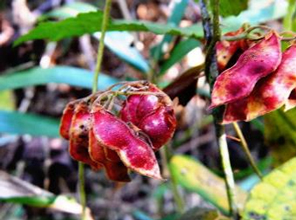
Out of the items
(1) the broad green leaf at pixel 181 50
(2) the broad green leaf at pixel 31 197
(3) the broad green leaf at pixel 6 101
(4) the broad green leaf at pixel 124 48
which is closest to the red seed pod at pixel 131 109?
(2) the broad green leaf at pixel 31 197

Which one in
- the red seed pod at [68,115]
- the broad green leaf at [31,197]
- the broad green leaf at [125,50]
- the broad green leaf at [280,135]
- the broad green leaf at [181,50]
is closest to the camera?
the red seed pod at [68,115]

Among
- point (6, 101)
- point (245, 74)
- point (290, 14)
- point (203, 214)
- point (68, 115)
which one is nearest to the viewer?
point (245, 74)

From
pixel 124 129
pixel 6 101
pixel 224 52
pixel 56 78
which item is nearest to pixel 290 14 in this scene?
pixel 224 52

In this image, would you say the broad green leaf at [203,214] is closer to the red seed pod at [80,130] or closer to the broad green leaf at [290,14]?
the red seed pod at [80,130]

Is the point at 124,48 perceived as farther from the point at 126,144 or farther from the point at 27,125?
the point at 126,144

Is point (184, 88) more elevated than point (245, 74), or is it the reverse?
point (245, 74)

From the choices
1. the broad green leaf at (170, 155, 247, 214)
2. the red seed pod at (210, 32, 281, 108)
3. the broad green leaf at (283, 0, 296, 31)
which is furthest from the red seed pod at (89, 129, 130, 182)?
the broad green leaf at (283, 0, 296, 31)

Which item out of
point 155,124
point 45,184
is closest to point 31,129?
point 45,184

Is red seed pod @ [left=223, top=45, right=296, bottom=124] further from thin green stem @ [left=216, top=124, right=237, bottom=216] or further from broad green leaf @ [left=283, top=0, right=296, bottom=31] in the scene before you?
broad green leaf @ [left=283, top=0, right=296, bottom=31]
